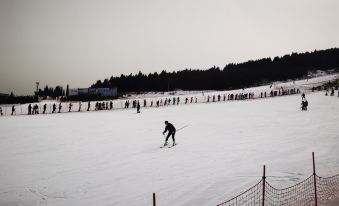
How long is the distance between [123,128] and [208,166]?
524 inches

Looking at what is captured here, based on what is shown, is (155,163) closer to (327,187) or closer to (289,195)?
(289,195)

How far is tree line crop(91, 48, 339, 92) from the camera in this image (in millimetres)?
140250

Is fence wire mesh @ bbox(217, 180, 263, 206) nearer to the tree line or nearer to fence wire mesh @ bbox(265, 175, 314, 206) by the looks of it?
fence wire mesh @ bbox(265, 175, 314, 206)

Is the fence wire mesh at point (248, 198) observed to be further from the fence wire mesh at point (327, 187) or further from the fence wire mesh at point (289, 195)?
the fence wire mesh at point (327, 187)

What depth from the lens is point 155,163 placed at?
13.5 metres

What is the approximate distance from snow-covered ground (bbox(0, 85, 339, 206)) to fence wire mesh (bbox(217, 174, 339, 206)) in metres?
0.39

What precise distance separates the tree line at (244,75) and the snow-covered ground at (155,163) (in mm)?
112354

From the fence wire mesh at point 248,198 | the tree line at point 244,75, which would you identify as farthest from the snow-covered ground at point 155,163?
the tree line at point 244,75

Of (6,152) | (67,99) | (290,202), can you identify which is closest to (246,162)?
(290,202)

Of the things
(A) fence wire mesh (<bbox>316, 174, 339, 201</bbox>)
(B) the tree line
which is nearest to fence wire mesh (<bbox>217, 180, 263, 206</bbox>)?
(A) fence wire mesh (<bbox>316, 174, 339, 201</bbox>)

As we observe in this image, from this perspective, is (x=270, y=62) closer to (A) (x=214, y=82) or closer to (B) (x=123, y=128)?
(A) (x=214, y=82)

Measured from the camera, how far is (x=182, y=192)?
9.83m

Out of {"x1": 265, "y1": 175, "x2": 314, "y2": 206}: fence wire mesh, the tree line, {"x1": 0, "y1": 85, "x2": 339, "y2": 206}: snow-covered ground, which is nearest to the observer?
{"x1": 265, "y1": 175, "x2": 314, "y2": 206}: fence wire mesh

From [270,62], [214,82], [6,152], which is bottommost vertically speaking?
[6,152]
